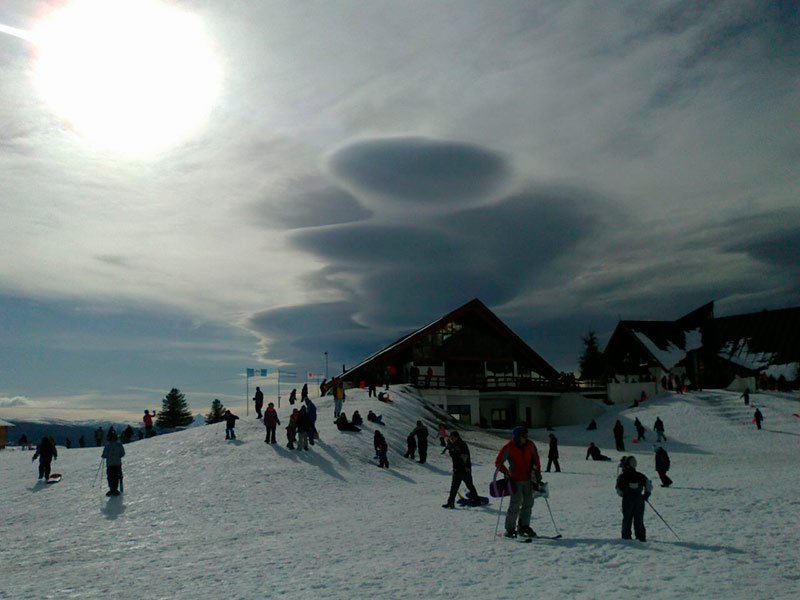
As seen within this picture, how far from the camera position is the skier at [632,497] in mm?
9719

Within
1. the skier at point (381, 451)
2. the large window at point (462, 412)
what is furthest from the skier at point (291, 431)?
the large window at point (462, 412)

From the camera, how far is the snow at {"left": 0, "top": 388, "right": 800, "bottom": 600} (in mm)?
7723

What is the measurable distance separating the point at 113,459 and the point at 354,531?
9.38 m

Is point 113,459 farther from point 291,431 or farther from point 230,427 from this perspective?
point 230,427

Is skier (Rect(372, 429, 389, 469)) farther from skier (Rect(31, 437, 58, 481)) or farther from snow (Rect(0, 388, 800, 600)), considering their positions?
skier (Rect(31, 437, 58, 481))

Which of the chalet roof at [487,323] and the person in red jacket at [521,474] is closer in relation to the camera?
the person in red jacket at [521,474]

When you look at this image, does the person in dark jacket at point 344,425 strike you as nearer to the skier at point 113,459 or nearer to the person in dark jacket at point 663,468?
the skier at point 113,459

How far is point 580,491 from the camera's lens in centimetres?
1733

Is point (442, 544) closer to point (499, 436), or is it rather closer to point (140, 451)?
point (140, 451)

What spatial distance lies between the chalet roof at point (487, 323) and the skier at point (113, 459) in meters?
31.2

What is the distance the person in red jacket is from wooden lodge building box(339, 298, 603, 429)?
1352 inches

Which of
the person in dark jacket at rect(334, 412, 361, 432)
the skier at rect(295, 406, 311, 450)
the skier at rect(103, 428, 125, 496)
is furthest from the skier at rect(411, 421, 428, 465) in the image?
the skier at rect(103, 428, 125, 496)

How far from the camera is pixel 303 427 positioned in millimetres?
23922

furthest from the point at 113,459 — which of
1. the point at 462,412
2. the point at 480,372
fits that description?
the point at 480,372
